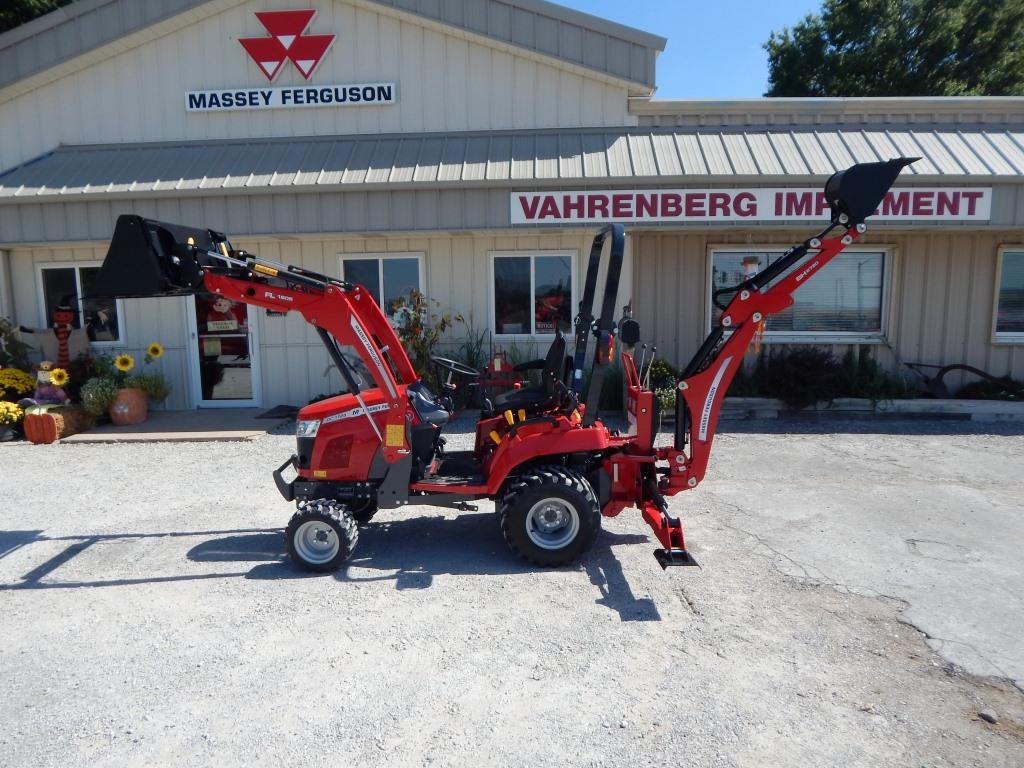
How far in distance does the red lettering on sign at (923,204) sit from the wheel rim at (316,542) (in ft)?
25.6

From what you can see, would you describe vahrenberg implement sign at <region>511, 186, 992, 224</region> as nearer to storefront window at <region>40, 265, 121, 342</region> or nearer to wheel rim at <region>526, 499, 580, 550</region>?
wheel rim at <region>526, 499, 580, 550</region>

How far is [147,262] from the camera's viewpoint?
13.5 feet

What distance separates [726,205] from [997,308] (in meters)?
4.73

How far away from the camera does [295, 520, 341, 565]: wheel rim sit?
447 cm

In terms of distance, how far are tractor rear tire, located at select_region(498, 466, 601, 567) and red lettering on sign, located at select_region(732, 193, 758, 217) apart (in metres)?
5.34

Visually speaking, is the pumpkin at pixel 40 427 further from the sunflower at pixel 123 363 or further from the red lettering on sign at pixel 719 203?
the red lettering on sign at pixel 719 203

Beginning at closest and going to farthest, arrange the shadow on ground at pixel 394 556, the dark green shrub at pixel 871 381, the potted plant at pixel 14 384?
the shadow on ground at pixel 394 556 < the potted plant at pixel 14 384 < the dark green shrub at pixel 871 381

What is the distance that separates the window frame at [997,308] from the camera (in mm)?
9828

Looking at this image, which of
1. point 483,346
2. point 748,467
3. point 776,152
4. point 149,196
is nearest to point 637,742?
point 748,467

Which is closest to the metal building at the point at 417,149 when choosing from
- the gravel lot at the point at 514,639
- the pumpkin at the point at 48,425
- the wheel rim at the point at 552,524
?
the pumpkin at the point at 48,425

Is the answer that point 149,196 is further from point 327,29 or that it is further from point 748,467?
point 748,467

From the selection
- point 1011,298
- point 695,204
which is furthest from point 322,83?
point 1011,298

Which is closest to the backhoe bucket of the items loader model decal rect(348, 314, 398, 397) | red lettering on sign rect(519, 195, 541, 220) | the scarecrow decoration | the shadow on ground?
loader model decal rect(348, 314, 398, 397)

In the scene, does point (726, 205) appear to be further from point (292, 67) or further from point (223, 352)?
point (223, 352)
